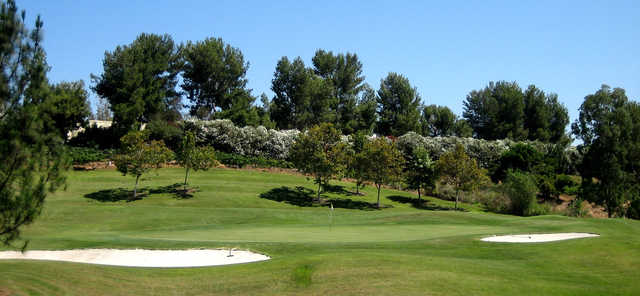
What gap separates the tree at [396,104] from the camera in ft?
305

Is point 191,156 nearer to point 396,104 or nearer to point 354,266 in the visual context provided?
point 354,266

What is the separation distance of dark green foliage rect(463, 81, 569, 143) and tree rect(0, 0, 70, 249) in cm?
9576

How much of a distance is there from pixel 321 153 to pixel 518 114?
214 ft

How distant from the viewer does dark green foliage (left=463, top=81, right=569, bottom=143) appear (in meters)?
99.1

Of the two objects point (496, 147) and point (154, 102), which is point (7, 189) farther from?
point (496, 147)

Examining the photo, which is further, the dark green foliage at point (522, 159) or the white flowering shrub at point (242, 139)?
the dark green foliage at point (522, 159)

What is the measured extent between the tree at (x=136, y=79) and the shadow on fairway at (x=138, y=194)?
17.5m

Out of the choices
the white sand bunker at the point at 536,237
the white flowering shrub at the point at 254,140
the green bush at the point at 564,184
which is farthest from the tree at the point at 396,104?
the white sand bunker at the point at 536,237

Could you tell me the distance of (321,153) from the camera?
1881 inches

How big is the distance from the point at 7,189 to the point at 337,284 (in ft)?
24.4

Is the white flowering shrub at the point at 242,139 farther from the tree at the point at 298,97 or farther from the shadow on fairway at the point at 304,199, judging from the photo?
the tree at the point at 298,97

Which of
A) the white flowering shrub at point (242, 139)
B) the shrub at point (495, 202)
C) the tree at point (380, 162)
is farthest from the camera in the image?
the white flowering shrub at point (242, 139)

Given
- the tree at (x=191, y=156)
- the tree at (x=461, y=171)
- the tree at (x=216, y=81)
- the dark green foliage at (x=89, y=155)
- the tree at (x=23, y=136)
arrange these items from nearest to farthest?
the tree at (x=23, y=136) < the tree at (x=191, y=156) < the tree at (x=461, y=171) < the dark green foliage at (x=89, y=155) < the tree at (x=216, y=81)

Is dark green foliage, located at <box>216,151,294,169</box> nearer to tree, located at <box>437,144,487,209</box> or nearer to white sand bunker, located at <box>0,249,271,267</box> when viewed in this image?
tree, located at <box>437,144,487,209</box>
